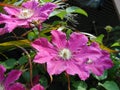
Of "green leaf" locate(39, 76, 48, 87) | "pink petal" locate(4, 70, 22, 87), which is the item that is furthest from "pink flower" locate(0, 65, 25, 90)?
"green leaf" locate(39, 76, 48, 87)

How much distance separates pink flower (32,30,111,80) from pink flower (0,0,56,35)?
9cm

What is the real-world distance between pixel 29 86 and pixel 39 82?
31 mm

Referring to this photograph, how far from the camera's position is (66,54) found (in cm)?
103

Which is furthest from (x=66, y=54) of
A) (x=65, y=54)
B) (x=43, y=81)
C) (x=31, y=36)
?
(x=31, y=36)

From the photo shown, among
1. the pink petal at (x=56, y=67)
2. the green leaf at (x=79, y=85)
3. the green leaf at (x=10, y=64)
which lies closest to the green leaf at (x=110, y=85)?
the green leaf at (x=79, y=85)

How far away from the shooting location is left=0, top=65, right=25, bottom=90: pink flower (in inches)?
38.1

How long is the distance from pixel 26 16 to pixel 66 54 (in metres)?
0.18

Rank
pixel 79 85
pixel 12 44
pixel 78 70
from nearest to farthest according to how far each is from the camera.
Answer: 1. pixel 78 70
2. pixel 79 85
3. pixel 12 44

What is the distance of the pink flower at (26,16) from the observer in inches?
41.6

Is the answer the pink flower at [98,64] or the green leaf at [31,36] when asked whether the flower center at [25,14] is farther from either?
the pink flower at [98,64]

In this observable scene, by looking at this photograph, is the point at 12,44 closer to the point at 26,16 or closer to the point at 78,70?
the point at 26,16

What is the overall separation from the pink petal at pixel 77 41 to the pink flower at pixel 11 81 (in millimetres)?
169

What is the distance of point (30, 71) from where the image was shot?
39.7 inches

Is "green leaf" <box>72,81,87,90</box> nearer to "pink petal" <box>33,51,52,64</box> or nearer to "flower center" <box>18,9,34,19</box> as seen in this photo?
"pink petal" <box>33,51,52,64</box>
